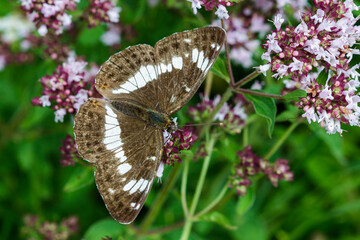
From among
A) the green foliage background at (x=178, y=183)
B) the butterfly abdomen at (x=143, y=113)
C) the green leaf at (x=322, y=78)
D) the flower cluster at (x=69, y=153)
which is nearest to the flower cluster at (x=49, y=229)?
the green foliage background at (x=178, y=183)

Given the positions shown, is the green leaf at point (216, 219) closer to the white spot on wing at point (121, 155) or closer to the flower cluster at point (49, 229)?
the white spot on wing at point (121, 155)

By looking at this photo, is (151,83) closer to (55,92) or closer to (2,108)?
(55,92)

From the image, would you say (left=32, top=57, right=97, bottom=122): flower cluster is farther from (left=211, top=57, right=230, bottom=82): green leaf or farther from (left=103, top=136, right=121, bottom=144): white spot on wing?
(left=211, top=57, right=230, bottom=82): green leaf

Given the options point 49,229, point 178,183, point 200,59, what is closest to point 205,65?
point 200,59

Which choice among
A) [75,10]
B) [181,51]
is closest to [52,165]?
[75,10]

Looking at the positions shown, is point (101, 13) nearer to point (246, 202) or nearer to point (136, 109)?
point (136, 109)

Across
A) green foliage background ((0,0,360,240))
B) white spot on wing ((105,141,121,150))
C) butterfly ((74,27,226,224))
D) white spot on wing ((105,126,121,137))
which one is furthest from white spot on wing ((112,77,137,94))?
green foliage background ((0,0,360,240))

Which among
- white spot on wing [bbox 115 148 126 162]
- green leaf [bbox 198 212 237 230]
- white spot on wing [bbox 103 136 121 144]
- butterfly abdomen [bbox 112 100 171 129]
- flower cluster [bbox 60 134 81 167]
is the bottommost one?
green leaf [bbox 198 212 237 230]
